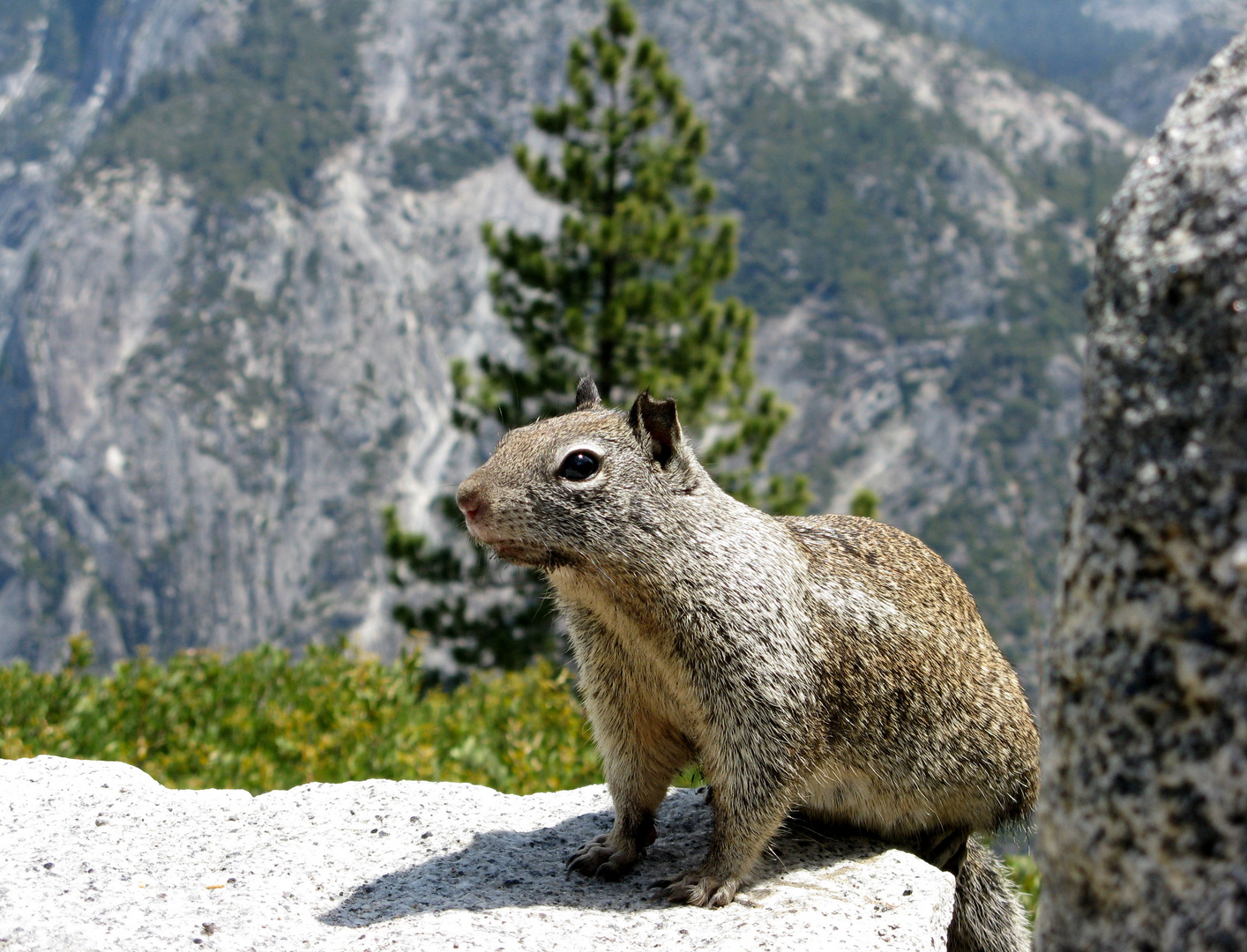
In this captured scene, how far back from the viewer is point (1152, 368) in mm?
2449

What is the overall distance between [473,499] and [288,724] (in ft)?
14.6

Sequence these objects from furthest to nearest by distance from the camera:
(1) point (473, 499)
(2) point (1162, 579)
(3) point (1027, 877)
Result: (3) point (1027, 877) → (1) point (473, 499) → (2) point (1162, 579)

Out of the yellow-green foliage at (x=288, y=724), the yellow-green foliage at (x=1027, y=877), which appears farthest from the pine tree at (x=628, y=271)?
the yellow-green foliage at (x=1027, y=877)

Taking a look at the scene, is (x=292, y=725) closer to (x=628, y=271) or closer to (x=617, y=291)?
(x=617, y=291)

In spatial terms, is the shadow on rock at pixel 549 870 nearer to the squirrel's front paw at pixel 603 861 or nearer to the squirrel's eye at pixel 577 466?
the squirrel's front paw at pixel 603 861

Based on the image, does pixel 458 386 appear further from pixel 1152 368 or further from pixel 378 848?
pixel 1152 368

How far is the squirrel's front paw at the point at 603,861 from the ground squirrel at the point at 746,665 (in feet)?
0.04

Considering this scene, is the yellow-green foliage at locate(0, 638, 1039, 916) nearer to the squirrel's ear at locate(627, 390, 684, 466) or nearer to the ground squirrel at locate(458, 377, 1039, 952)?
the ground squirrel at locate(458, 377, 1039, 952)

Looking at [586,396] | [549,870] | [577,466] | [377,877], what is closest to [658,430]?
[577,466]

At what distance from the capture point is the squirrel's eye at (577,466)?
4887mm

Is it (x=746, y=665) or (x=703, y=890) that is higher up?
(x=746, y=665)

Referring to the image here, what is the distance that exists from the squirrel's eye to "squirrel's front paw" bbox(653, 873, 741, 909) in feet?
5.83

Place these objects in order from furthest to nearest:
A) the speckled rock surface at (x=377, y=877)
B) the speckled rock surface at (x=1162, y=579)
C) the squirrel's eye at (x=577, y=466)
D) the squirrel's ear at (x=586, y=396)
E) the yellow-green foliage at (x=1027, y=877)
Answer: the yellow-green foliage at (x=1027, y=877)
the squirrel's ear at (x=586, y=396)
the squirrel's eye at (x=577, y=466)
the speckled rock surface at (x=377, y=877)
the speckled rock surface at (x=1162, y=579)

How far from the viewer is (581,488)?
485 centimetres
